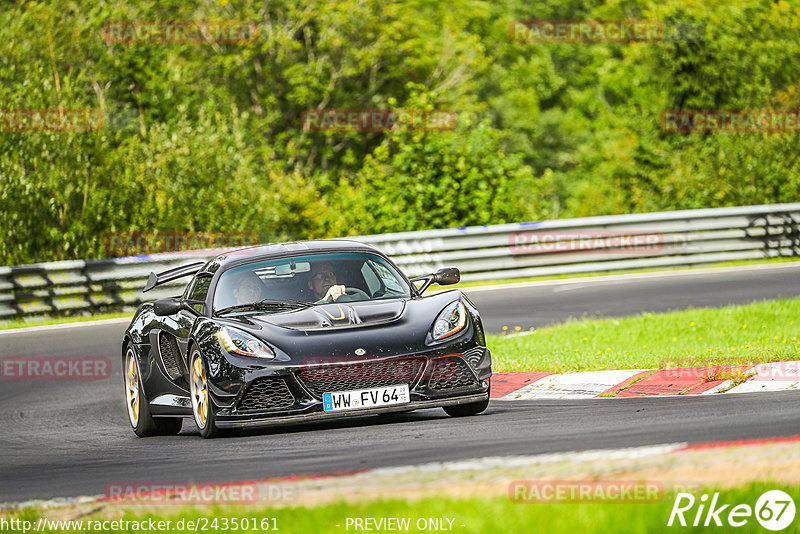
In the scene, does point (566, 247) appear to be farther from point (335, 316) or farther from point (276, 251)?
point (335, 316)

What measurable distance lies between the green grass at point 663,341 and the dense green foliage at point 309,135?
9751mm

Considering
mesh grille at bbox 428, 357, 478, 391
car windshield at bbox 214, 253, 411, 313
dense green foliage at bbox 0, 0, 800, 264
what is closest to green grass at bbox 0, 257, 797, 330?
dense green foliage at bbox 0, 0, 800, 264

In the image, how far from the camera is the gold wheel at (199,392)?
8.31 metres

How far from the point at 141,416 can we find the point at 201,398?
1.33m

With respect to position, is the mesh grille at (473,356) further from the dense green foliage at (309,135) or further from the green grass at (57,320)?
the dense green foliage at (309,135)

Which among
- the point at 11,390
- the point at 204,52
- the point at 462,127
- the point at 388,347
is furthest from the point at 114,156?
the point at 204,52

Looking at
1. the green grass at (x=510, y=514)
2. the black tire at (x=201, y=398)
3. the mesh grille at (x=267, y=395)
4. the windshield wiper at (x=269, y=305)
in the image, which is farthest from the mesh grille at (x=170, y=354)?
the green grass at (x=510, y=514)

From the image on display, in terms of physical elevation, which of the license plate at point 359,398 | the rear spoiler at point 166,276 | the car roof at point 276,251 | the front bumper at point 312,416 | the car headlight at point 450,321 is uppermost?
the car roof at point 276,251

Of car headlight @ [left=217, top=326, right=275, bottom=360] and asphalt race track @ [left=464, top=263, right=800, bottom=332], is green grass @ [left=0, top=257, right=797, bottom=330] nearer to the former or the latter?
asphalt race track @ [left=464, top=263, right=800, bottom=332]

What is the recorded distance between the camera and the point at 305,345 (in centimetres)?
796

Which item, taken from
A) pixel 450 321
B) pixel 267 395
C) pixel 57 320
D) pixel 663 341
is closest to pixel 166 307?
pixel 267 395

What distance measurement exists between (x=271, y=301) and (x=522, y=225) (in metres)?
12.6

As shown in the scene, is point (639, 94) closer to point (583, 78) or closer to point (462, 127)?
point (583, 78)

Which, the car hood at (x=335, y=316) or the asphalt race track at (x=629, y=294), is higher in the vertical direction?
the car hood at (x=335, y=316)
